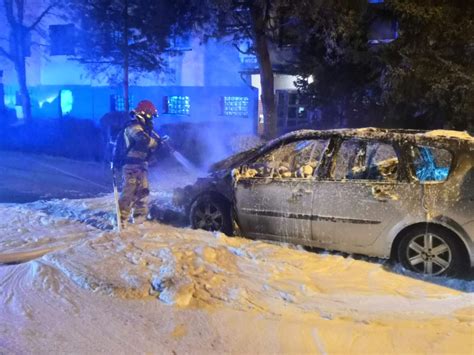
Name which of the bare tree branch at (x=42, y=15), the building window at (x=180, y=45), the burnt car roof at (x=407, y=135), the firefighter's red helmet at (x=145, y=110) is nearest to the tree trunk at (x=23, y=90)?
the bare tree branch at (x=42, y=15)

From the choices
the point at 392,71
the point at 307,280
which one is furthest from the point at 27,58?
the point at 307,280

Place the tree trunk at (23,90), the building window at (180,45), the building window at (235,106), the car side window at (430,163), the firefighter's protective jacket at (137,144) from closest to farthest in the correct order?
the car side window at (430,163) < the firefighter's protective jacket at (137,144) < the building window at (235,106) < the building window at (180,45) < the tree trunk at (23,90)

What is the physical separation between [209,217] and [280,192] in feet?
3.99

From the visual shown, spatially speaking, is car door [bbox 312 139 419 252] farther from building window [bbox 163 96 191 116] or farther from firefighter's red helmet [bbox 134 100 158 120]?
building window [bbox 163 96 191 116]

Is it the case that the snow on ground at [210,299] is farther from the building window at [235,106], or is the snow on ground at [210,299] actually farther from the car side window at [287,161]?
the building window at [235,106]

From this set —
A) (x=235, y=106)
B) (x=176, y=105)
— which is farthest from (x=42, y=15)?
(x=235, y=106)

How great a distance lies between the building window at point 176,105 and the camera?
20.4 metres

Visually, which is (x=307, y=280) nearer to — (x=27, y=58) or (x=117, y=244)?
(x=117, y=244)

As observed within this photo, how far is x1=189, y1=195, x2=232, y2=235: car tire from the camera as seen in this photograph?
243 inches

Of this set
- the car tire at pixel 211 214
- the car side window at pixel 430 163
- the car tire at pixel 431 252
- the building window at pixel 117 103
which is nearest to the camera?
the car tire at pixel 431 252

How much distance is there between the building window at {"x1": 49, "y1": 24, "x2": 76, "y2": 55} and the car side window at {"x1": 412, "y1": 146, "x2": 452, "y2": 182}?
2042 cm

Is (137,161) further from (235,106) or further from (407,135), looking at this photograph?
(235,106)

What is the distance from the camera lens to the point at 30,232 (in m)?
6.55

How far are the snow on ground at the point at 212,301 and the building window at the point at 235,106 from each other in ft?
43.5
